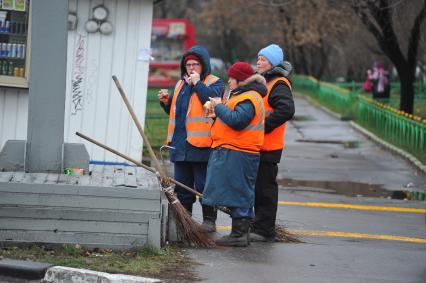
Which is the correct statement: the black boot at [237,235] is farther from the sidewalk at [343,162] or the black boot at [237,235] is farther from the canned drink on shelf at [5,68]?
the sidewalk at [343,162]

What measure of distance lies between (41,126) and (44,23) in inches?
36.0

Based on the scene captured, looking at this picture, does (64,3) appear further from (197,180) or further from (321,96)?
(321,96)

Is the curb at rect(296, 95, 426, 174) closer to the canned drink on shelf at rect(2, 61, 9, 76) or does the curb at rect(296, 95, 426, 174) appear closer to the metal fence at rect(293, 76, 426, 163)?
the metal fence at rect(293, 76, 426, 163)

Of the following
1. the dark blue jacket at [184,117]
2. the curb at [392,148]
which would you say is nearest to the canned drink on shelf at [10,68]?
the dark blue jacket at [184,117]

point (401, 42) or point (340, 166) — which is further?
point (401, 42)

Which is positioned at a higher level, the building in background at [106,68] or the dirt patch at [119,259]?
the building in background at [106,68]

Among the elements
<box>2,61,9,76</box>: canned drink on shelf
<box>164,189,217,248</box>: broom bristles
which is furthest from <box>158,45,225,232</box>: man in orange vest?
<box>2,61,9,76</box>: canned drink on shelf

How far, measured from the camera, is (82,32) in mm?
13086

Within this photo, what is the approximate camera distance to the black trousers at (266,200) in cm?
865

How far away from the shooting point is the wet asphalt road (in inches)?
293

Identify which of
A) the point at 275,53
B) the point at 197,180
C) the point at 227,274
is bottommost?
the point at 227,274

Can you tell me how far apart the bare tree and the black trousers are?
9.78m

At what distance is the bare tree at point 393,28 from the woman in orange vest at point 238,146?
10.1 metres

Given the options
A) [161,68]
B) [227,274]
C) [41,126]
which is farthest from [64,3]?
[161,68]
